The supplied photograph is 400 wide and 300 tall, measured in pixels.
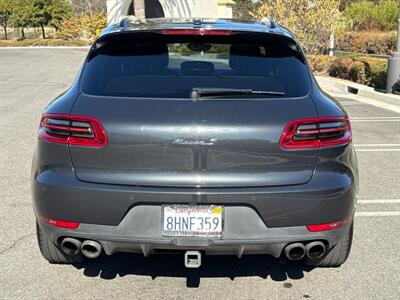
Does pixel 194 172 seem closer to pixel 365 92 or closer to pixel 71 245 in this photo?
pixel 71 245

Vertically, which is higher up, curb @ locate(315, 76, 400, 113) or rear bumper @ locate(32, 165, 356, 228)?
rear bumper @ locate(32, 165, 356, 228)

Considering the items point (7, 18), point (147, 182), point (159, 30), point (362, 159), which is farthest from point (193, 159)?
point (7, 18)

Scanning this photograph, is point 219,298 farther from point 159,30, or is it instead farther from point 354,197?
point 159,30

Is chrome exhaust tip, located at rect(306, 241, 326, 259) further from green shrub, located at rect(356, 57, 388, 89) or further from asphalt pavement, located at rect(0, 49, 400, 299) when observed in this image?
green shrub, located at rect(356, 57, 388, 89)

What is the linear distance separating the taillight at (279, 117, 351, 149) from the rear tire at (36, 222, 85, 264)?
1.61 m

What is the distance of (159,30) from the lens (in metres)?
3.18

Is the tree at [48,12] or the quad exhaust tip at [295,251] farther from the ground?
the quad exhaust tip at [295,251]

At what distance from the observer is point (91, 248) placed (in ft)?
9.70

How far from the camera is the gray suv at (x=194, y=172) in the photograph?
2.75 m

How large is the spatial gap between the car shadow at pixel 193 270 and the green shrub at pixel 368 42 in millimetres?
28941

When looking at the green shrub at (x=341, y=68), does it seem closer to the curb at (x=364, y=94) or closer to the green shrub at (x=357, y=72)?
the green shrub at (x=357, y=72)

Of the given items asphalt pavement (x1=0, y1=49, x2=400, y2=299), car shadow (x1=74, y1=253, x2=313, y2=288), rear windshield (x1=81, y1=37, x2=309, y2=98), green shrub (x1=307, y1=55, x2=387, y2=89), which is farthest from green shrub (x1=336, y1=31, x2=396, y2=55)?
rear windshield (x1=81, y1=37, x2=309, y2=98)

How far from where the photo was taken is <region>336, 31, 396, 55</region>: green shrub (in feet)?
100

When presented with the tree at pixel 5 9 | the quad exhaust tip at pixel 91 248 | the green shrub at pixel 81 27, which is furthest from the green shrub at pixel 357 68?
the tree at pixel 5 9
